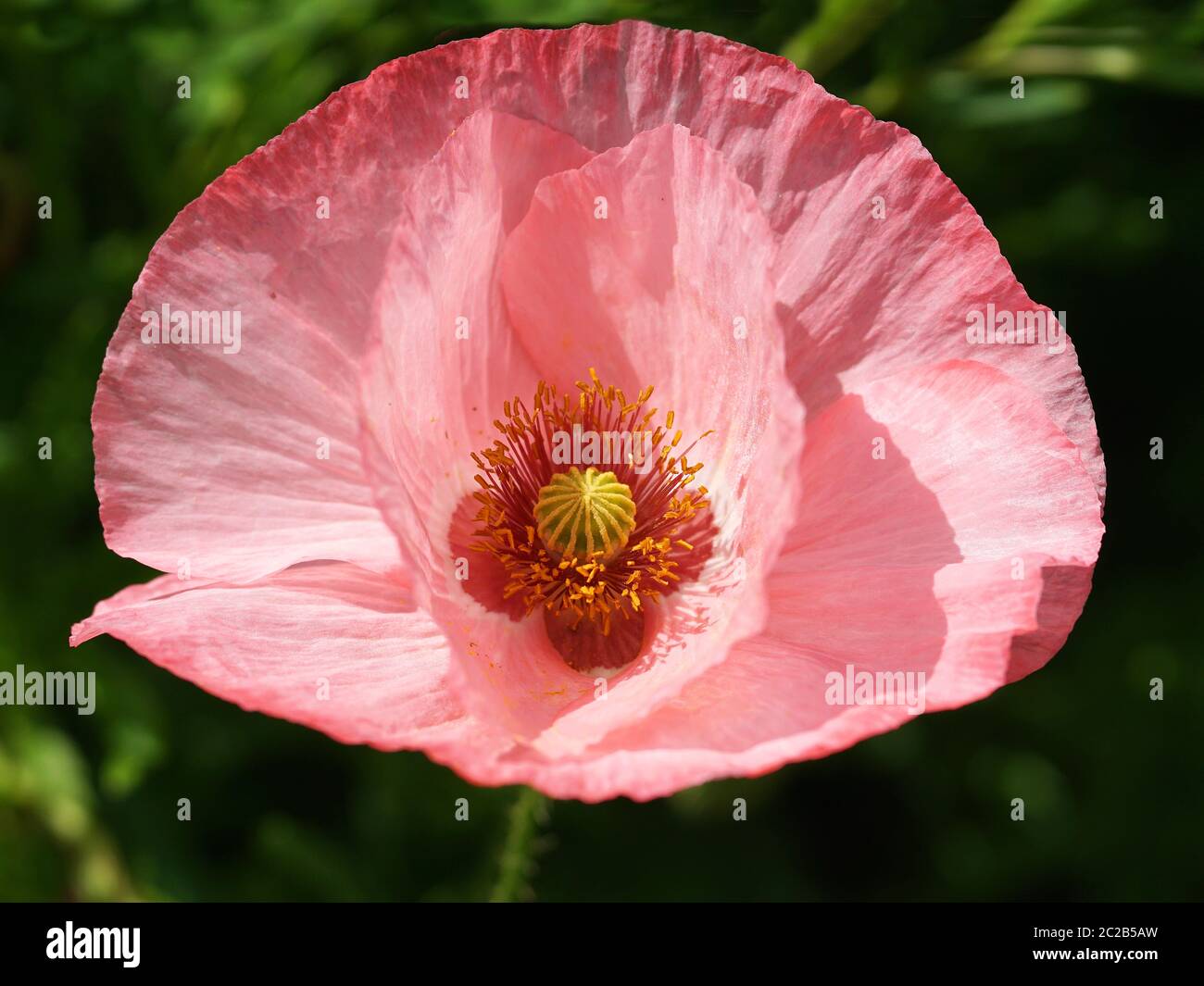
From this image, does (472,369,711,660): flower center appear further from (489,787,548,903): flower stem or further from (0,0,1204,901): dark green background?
(0,0,1204,901): dark green background

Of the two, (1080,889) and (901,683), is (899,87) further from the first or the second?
(1080,889)

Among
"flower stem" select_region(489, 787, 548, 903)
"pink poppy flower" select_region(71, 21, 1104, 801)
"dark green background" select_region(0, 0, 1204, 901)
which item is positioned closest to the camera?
"pink poppy flower" select_region(71, 21, 1104, 801)

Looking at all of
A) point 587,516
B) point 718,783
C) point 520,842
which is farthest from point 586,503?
point 718,783

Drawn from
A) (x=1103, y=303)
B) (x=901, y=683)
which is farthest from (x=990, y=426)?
(x=1103, y=303)

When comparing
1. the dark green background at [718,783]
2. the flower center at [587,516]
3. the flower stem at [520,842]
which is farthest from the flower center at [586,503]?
the dark green background at [718,783]

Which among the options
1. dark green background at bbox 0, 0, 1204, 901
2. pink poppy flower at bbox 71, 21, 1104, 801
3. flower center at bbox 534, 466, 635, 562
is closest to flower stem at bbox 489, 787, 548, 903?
dark green background at bbox 0, 0, 1204, 901
